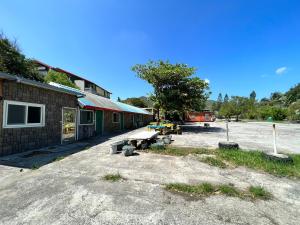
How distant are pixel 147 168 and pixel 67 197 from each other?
267cm

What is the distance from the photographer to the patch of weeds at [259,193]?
376cm

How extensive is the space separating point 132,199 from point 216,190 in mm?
1998

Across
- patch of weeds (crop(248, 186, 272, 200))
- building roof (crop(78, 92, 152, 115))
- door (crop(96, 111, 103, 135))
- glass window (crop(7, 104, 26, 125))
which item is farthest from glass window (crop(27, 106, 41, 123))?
patch of weeds (crop(248, 186, 272, 200))

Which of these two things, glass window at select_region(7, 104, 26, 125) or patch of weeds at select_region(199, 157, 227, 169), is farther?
glass window at select_region(7, 104, 26, 125)

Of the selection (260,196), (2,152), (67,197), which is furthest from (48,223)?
(2,152)

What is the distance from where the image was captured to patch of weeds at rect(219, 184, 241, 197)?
387 centimetres

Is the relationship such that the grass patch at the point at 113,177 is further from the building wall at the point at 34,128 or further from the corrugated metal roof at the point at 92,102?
the corrugated metal roof at the point at 92,102

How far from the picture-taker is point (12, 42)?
2186cm

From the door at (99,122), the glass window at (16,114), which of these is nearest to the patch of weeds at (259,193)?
the glass window at (16,114)

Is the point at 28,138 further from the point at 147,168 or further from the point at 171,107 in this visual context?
the point at 171,107

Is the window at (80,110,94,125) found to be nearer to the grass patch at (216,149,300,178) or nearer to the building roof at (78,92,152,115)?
the building roof at (78,92,152,115)

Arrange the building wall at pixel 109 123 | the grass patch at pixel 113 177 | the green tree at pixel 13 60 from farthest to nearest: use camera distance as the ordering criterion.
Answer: the green tree at pixel 13 60, the building wall at pixel 109 123, the grass patch at pixel 113 177

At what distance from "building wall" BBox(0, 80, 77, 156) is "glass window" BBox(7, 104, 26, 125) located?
31 cm

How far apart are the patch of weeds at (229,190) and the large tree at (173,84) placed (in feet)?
54.1
